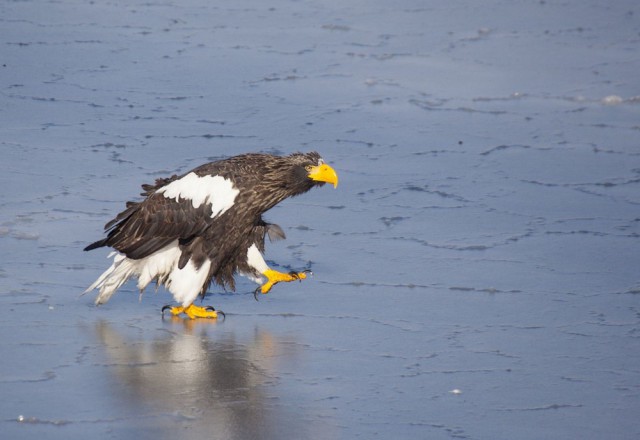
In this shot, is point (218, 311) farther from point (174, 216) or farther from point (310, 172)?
point (310, 172)

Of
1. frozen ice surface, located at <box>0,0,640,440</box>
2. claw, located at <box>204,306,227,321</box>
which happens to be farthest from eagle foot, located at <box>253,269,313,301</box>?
claw, located at <box>204,306,227,321</box>

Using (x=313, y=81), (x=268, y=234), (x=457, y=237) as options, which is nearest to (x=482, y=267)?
(x=457, y=237)

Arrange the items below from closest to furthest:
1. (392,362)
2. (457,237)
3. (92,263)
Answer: (392,362)
(92,263)
(457,237)

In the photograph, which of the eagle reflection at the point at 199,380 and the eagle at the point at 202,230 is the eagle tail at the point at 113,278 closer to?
the eagle at the point at 202,230

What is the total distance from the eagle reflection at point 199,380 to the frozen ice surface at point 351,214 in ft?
0.05

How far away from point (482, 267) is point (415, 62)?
5.01m

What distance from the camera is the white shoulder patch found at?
7.20 meters

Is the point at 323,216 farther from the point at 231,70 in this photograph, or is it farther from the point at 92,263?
the point at 231,70

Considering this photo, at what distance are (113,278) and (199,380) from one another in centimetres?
137

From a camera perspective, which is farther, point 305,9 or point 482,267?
point 305,9

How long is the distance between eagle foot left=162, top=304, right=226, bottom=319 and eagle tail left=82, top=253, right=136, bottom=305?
0.99 feet

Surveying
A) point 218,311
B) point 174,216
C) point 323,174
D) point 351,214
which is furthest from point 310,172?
point 351,214

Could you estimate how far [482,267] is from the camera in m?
7.72

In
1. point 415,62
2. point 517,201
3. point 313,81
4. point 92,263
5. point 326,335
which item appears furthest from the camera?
point 415,62
